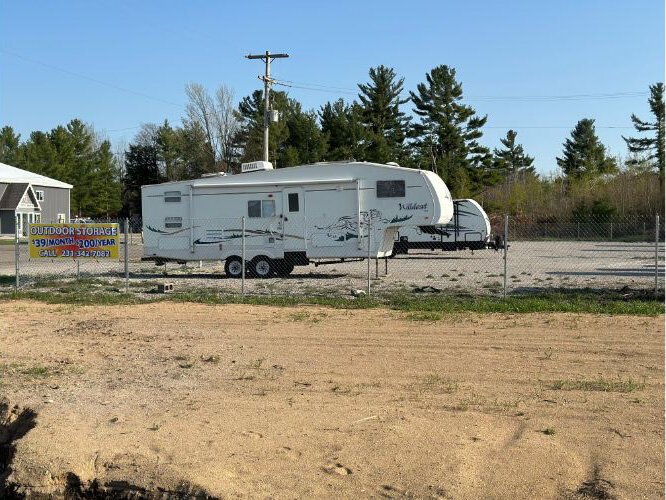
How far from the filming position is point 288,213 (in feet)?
62.4

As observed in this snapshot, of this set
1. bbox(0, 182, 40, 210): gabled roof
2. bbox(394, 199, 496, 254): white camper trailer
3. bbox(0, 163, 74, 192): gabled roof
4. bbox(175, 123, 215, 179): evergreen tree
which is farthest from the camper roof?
bbox(175, 123, 215, 179): evergreen tree

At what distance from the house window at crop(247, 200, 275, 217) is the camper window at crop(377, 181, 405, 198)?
2922mm

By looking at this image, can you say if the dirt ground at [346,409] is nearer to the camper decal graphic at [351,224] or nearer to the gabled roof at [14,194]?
the camper decal graphic at [351,224]

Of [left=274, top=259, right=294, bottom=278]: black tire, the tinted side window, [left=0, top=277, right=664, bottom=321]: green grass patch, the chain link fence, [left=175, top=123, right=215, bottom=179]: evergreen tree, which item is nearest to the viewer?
[left=0, top=277, right=664, bottom=321]: green grass patch

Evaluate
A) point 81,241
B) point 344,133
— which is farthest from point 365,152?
point 81,241

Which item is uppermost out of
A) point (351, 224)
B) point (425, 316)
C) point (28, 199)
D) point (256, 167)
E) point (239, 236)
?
point (28, 199)

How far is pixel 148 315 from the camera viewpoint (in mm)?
12586

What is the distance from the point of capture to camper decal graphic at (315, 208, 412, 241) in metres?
18.5

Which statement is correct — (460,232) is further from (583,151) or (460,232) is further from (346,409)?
(583,151)

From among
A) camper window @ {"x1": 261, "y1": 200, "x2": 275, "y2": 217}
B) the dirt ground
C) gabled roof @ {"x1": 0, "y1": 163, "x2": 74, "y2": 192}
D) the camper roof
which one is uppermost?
gabled roof @ {"x1": 0, "y1": 163, "x2": 74, "y2": 192}

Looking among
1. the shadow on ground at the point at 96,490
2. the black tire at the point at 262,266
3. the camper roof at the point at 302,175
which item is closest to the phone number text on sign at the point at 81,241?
the camper roof at the point at 302,175

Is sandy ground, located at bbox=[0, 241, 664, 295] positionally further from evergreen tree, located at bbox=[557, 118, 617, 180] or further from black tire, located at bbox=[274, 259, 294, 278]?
evergreen tree, located at bbox=[557, 118, 617, 180]

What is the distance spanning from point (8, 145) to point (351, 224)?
60041 millimetres

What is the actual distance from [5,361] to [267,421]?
4295 mm
